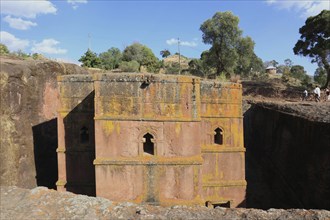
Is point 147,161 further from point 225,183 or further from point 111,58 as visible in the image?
point 111,58

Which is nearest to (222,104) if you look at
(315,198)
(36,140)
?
(315,198)

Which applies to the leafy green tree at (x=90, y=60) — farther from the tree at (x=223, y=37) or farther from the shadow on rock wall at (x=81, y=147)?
the shadow on rock wall at (x=81, y=147)

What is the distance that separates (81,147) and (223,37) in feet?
57.1

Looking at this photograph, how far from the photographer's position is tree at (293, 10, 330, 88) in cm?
2080

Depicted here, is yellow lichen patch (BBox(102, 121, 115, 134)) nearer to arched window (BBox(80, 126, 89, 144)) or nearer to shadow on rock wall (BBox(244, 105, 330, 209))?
arched window (BBox(80, 126, 89, 144))

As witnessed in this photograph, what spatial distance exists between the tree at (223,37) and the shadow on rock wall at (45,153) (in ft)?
50.7

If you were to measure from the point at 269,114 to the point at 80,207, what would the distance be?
14375 millimetres

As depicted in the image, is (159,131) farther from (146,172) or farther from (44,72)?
(44,72)

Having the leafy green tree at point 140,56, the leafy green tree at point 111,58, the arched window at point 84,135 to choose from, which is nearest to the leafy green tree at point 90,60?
the leafy green tree at point 111,58

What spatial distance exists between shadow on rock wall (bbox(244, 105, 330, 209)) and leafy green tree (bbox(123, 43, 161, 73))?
19506 mm

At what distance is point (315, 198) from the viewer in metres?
9.19

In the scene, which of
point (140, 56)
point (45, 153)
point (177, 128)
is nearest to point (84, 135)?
point (177, 128)

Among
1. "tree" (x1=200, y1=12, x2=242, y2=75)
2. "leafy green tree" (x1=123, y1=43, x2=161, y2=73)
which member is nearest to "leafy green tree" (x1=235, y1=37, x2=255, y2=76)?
"tree" (x1=200, y1=12, x2=242, y2=75)

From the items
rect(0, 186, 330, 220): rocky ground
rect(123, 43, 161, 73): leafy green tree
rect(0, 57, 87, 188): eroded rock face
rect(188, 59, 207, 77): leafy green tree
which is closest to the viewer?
rect(0, 186, 330, 220): rocky ground
